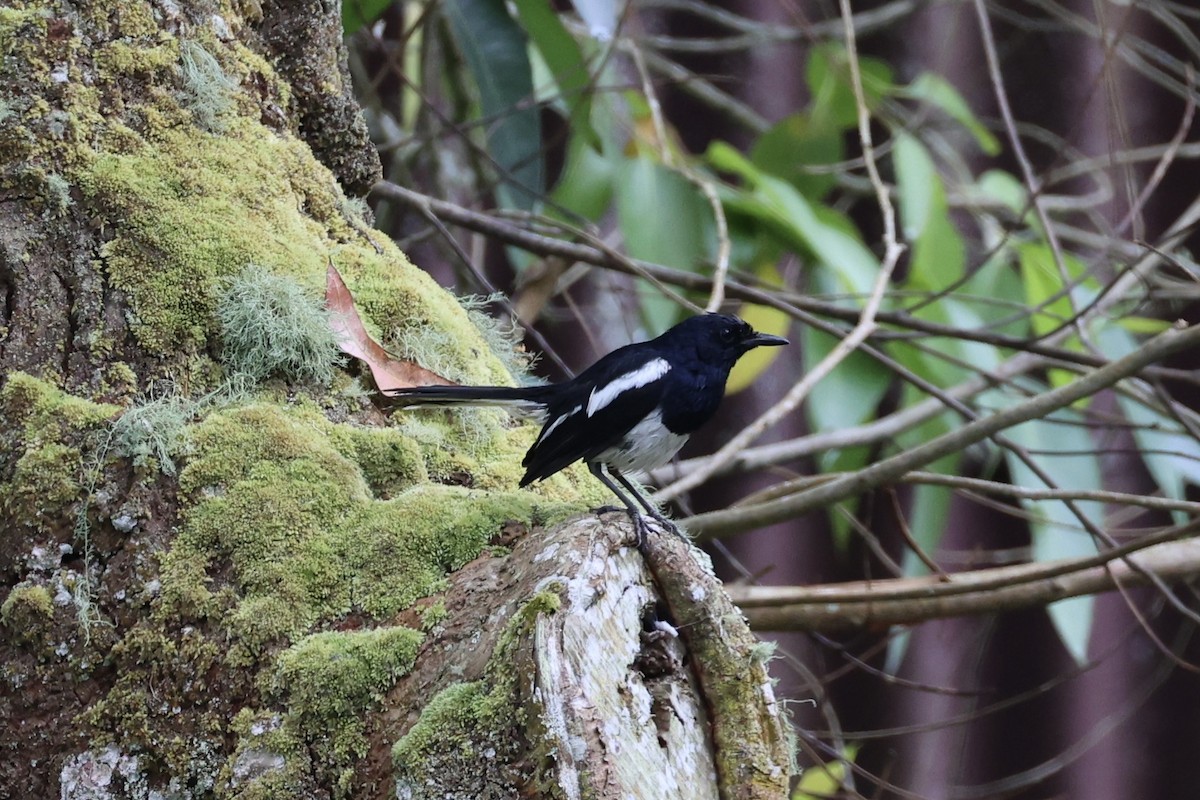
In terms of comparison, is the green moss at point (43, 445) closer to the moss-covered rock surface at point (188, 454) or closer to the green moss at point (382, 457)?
the moss-covered rock surface at point (188, 454)

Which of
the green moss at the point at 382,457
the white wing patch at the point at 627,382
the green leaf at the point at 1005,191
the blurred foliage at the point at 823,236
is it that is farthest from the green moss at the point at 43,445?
the green leaf at the point at 1005,191

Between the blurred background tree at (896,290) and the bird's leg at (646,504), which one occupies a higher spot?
the blurred background tree at (896,290)

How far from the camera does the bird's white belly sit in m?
2.54

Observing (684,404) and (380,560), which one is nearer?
(380,560)

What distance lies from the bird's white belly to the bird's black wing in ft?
0.08

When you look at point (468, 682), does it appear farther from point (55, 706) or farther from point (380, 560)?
point (55, 706)

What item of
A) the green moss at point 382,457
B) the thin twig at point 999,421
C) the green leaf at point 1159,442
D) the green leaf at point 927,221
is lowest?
the green moss at point 382,457

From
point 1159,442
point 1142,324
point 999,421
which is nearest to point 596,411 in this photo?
point 999,421

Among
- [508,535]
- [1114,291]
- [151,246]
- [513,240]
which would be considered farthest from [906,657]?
[151,246]

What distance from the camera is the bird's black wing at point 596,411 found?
2275mm

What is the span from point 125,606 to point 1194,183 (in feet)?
16.3

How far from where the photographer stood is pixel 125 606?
6.17ft

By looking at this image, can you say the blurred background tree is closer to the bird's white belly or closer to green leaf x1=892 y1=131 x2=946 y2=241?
green leaf x1=892 y1=131 x2=946 y2=241

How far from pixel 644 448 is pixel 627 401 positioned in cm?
11
